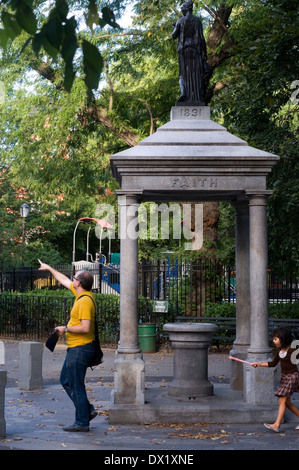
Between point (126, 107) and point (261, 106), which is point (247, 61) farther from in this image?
point (126, 107)

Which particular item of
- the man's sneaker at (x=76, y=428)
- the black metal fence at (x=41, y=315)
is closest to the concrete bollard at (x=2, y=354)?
the black metal fence at (x=41, y=315)

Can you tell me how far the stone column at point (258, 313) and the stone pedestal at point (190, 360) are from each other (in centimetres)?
64

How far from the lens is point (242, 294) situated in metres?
11.0

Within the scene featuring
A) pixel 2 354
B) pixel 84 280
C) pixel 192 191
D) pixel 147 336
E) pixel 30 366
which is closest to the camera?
pixel 84 280

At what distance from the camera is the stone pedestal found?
9781 millimetres

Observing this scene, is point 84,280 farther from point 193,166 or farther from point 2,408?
point 193,166

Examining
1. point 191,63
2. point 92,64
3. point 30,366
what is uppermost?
point 191,63

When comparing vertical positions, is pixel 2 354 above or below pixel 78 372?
below

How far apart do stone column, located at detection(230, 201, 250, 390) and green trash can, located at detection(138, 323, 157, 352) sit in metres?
6.81

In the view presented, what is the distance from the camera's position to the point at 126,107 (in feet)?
75.9

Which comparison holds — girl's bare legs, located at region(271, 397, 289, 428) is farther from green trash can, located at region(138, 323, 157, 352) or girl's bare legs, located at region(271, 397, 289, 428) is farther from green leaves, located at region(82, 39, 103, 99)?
green trash can, located at region(138, 323, 157, 352)

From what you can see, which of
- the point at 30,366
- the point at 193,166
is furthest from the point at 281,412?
the point at 30,366

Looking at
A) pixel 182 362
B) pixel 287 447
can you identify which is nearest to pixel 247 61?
pixel 182 362

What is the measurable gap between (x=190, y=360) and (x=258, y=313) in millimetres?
1174
